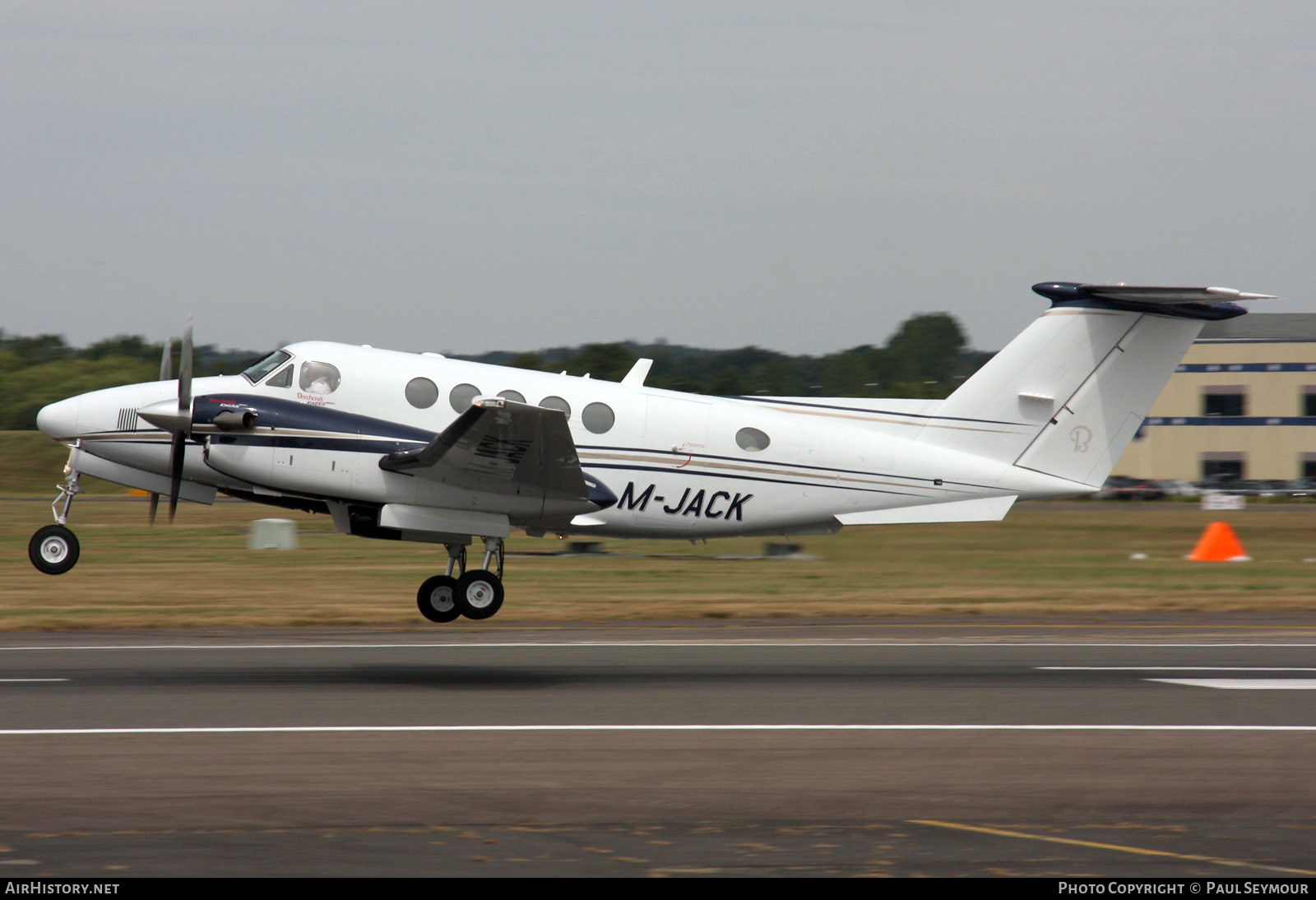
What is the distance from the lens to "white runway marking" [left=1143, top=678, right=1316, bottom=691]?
1222cm

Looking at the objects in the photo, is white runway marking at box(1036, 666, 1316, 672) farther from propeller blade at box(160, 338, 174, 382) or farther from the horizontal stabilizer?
propeller blade at box(160, 338, 174, 382)

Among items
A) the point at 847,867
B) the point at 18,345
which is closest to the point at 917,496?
the point at 847,867

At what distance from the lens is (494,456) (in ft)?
44.0

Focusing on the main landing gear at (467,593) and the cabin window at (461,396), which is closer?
the main landing gear at (467,593)

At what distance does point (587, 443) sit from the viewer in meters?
14.7

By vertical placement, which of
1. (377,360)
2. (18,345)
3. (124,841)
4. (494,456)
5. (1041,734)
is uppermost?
(18,345)

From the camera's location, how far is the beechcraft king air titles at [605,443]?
14.0 metres

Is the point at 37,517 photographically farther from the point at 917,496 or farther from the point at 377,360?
the point at 917,496

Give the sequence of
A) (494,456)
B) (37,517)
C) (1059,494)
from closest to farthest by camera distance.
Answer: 1. (494,456)
2. (1059,494)
3. (37,517)

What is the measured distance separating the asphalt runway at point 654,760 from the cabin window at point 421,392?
296 cm

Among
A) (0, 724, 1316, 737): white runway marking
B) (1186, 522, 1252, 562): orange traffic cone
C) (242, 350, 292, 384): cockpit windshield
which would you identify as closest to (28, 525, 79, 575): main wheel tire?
(242, 350, 292, 384): cockpit windshield

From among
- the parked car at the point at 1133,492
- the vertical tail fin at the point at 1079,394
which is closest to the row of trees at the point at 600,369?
the parked car at the point at 1133,492

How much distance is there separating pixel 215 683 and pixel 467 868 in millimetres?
6553

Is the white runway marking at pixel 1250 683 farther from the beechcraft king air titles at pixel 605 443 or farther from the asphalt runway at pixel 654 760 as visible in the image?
the beechcraft king air titles at pixel 605 443
